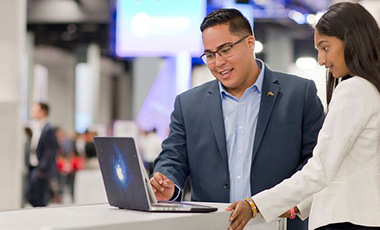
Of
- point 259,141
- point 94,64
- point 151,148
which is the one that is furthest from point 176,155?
point 94,64

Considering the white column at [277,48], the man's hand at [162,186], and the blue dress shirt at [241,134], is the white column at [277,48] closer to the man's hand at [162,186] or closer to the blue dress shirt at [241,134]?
the blue dress shirt at [241,134]

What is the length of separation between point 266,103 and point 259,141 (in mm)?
181

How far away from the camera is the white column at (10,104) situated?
29.6 feet

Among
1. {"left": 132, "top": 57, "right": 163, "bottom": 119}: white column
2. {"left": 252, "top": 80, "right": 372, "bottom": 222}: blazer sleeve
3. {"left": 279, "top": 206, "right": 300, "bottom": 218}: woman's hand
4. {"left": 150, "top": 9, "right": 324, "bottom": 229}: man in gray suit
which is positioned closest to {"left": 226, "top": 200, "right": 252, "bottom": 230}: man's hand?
{"left": 252, "top": 80, "right": 372, "bottom": 222}: blazer sleeve

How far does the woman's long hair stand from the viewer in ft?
7.97

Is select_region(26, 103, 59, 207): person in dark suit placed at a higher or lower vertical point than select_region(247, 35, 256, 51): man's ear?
lower

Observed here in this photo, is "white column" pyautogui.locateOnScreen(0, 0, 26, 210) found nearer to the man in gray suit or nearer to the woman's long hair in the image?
the man in gray suit

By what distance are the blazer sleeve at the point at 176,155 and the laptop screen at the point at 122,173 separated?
57 cm

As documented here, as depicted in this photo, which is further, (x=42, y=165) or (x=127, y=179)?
(x=42, y=165)

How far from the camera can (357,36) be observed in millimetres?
2447

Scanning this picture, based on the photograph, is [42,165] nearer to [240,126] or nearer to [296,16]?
[240,126]

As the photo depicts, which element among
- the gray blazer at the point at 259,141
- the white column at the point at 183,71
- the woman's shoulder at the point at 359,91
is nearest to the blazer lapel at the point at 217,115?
the gray blazer at the point at 259,141

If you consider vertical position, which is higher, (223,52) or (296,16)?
(296,16)

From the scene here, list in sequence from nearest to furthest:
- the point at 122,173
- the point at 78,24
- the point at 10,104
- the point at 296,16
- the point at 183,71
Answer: the point at 122,173, the point at 10,104, the point at 183,71, the point at 296,16, the point at 78,24
